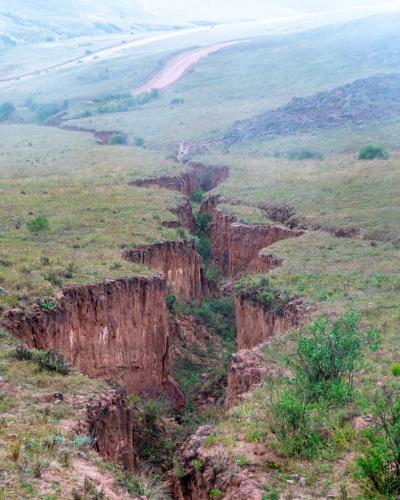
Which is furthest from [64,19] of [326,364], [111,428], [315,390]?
[315,390]

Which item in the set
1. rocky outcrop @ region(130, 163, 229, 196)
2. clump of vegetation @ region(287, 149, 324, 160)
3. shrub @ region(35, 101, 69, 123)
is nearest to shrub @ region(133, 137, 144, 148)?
rocky outcrop @ region(130, 163, 229, 196)

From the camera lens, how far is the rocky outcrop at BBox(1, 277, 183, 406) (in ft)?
55.7

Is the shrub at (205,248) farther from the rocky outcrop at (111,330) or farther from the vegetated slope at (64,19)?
the vegetated slope at (64,19)

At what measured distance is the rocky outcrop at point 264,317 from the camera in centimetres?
1903

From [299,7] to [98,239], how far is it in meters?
166

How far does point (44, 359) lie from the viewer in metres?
14.3

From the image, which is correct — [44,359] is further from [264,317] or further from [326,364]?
[264,317]

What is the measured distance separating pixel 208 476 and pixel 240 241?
754 inches

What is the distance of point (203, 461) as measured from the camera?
1181 centimetres

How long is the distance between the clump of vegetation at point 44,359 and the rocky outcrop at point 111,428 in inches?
49.6

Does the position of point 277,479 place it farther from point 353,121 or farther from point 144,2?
point 144,2

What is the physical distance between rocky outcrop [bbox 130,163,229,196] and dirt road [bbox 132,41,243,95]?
35.3 m

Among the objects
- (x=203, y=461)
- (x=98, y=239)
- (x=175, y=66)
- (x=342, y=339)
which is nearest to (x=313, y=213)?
(x=98, y=239)

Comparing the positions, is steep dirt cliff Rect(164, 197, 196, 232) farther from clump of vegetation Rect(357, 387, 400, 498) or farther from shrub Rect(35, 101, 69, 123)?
shrub Rect(35, 101, 69, 123)
